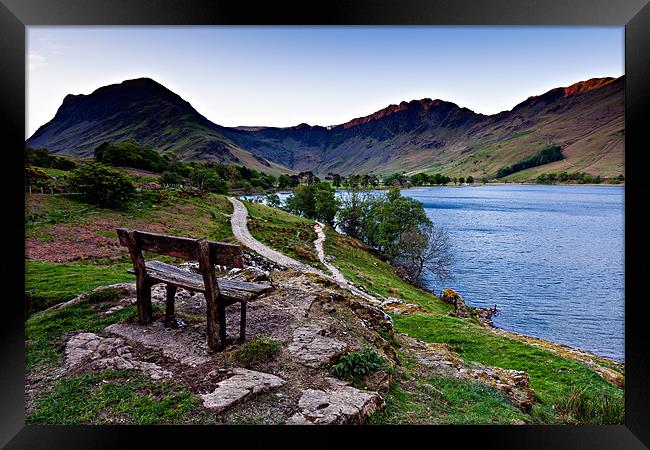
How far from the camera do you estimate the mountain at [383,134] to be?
1396 centimetres

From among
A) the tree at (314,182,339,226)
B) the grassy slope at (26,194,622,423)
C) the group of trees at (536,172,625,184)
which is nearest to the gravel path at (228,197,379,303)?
the grassy slope at (26,194,622,423)

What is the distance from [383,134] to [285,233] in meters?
59.1

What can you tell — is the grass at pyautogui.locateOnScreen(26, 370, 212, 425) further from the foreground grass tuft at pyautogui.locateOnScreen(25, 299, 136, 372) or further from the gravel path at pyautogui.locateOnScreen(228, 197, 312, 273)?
the gravel path at pyautogui.locateOnScreen(228, 197, 312, 273)

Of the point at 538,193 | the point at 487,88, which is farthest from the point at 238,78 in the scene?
the point at 538,193

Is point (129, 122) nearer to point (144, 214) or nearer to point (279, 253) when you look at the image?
point (144, 214)

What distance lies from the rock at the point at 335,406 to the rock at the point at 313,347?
15.8 inches

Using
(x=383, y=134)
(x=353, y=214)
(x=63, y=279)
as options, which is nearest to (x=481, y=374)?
(x=63, y=279)

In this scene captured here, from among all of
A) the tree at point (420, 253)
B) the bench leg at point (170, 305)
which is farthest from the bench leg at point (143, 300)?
the tree at point (420, 253)

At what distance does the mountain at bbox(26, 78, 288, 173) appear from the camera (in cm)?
1098

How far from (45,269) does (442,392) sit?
8.43m

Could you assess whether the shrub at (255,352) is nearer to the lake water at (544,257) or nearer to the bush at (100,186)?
the lake water at (544,257)

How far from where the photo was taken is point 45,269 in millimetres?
7191

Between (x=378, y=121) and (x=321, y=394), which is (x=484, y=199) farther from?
(x=378, y=121)

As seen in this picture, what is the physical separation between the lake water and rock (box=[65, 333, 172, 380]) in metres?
10.8
